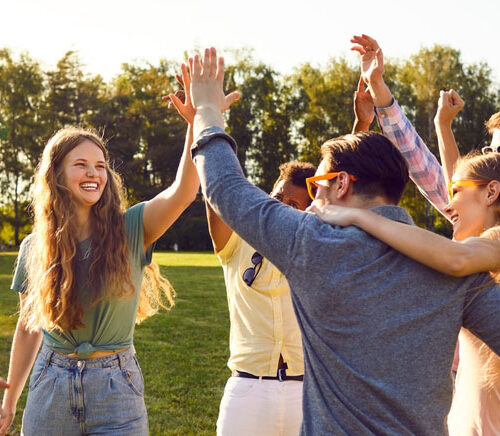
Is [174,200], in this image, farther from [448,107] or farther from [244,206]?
[448,107]

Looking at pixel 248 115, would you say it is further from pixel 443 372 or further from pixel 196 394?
pixel 443 372

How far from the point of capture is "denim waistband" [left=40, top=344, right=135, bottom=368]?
121 inches

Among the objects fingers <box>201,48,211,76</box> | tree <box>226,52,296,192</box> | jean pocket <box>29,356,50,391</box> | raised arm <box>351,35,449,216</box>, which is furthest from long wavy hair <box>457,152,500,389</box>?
tree <box>226,52,296,192</box>

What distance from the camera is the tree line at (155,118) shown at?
4541 centimetres

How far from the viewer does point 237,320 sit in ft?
11.2

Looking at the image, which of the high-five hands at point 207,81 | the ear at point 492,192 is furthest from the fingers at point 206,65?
the ear at point 492,192

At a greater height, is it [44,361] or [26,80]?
[26,80]

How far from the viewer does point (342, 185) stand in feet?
6.56

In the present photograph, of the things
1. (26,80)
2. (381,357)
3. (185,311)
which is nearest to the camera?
(381,357)

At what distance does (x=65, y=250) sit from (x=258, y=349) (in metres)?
1.13

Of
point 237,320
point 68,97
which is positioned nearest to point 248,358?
point 237,320

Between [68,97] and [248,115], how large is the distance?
46.3 ft

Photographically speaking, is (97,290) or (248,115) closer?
(97,290)

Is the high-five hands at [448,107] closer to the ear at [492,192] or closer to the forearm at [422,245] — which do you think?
the ear at [492,192]
